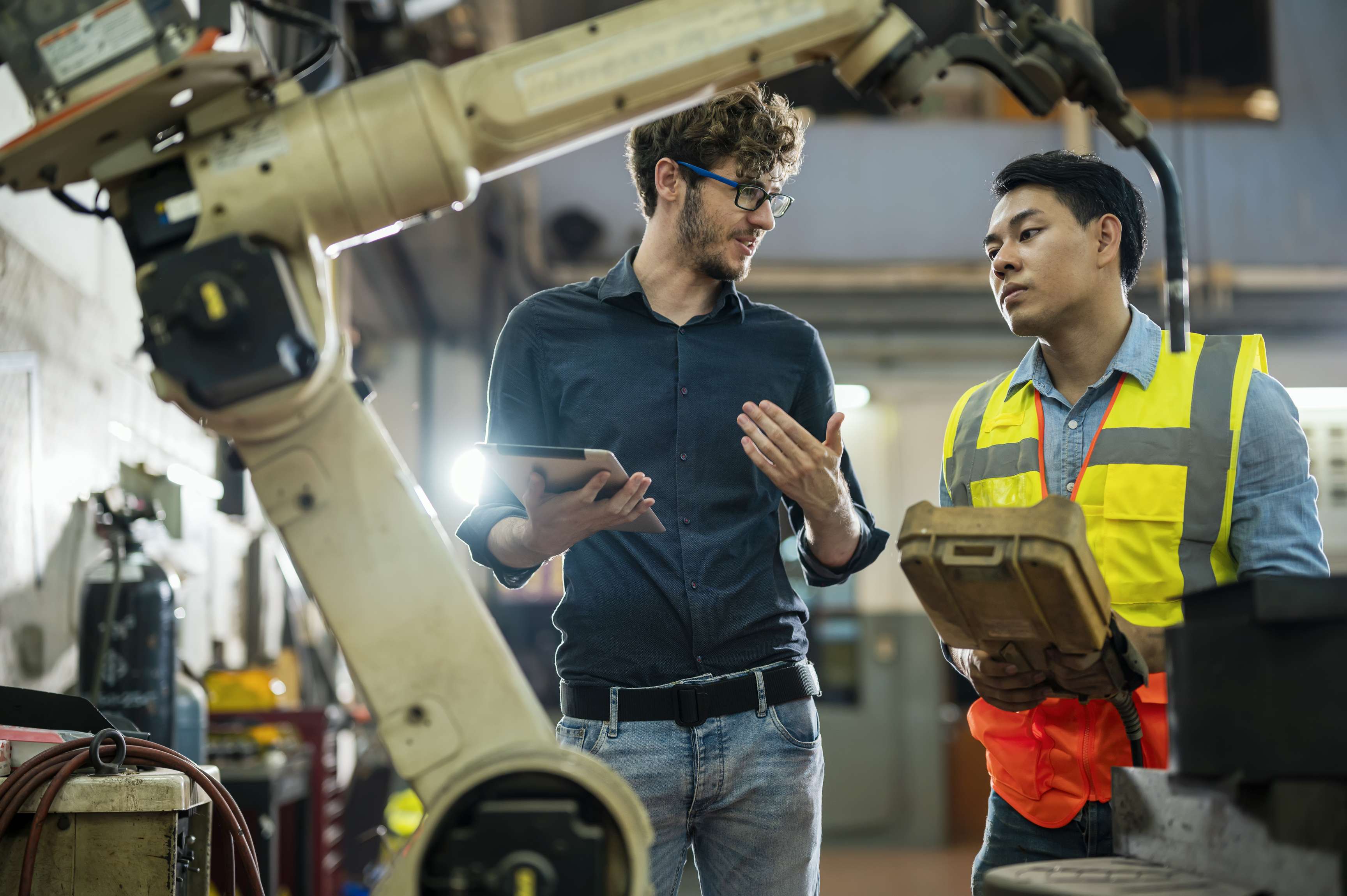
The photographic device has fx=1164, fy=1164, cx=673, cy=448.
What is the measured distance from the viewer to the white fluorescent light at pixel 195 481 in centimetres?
343

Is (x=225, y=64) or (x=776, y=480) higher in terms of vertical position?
(x=225, y=64)

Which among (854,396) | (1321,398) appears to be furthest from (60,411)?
(1321,398)

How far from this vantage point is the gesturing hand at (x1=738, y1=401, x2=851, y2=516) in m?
1.48

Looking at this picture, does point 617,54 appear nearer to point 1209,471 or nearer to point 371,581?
point 371,581

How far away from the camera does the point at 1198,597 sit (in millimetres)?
1081

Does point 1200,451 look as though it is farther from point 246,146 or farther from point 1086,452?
point 246,146

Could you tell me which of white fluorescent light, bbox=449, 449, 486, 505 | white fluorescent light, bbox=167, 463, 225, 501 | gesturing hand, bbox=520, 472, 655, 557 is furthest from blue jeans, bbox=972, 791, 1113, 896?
white fluorescent light, bbox=449, 449, 486, 505

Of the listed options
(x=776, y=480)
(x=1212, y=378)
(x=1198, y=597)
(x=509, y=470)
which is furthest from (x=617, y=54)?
(x=1212, y=378)

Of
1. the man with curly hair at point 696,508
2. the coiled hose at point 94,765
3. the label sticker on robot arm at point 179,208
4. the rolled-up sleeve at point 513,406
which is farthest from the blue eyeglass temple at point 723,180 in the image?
the coiled hose at point 94,765

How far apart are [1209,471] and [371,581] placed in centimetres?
111

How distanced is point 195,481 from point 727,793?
279cm

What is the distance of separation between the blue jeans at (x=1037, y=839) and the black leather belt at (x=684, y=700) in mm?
360

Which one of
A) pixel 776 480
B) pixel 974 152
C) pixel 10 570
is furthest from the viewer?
pixel 974 152

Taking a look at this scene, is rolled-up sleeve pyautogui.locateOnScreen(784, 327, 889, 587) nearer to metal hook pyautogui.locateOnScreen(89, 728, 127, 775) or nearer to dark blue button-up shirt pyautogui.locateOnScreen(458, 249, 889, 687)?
dark blue button-up shirt pyautogui.locateOnScreen(458, 249, 889, 687)
